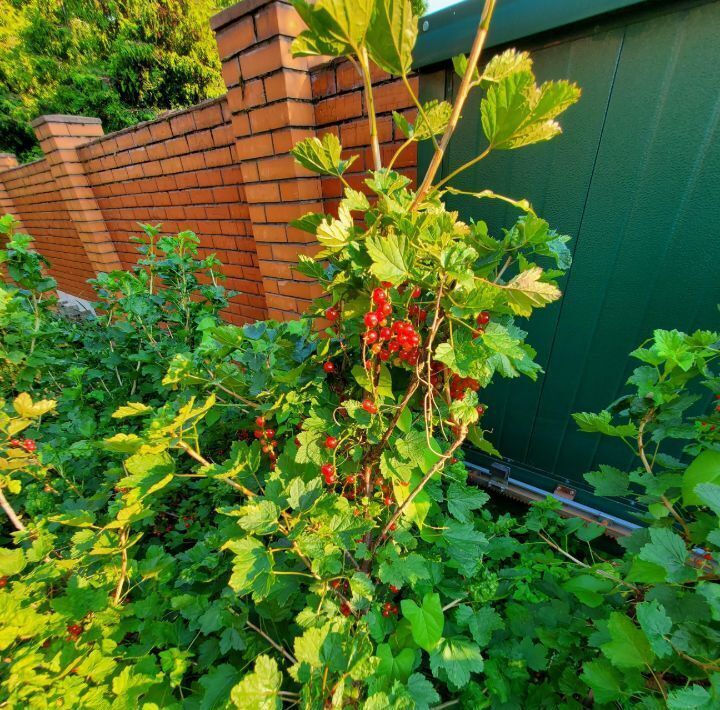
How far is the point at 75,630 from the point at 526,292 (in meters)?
1.51

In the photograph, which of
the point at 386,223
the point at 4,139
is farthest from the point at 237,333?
the point at 4,139

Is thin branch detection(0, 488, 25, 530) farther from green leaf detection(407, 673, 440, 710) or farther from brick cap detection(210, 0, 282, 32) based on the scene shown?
brick cap detection(210, 0, 282, 32)

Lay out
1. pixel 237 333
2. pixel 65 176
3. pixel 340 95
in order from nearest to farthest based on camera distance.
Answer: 1. pixel 237 333
2. pixel 340 95
3. pixel 65 176

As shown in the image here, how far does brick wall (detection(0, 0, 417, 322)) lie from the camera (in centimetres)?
193

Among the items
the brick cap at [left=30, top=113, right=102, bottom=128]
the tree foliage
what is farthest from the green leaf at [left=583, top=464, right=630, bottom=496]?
the tree foliage

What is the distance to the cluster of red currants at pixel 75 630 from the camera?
3.19ft

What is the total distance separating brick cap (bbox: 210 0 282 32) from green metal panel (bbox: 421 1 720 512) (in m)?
1.12

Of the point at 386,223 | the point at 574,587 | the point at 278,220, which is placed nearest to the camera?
the point at 386,223

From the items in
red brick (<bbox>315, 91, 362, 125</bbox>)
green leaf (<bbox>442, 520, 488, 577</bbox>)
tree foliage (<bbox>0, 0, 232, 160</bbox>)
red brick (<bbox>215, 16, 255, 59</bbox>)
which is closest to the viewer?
green leaf (<bbox>442, 520, 488, 577</bbox>)

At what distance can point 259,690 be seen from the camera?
0.80m

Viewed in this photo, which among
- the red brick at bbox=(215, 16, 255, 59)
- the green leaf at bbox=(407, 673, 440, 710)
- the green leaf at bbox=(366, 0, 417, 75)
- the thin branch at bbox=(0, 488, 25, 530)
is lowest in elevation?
the green leaf at bbox=(407, 673, 440, 710)

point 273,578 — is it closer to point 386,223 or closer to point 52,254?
point 386,223

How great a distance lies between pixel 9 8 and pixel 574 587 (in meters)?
16.6

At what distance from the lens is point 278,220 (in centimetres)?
237
